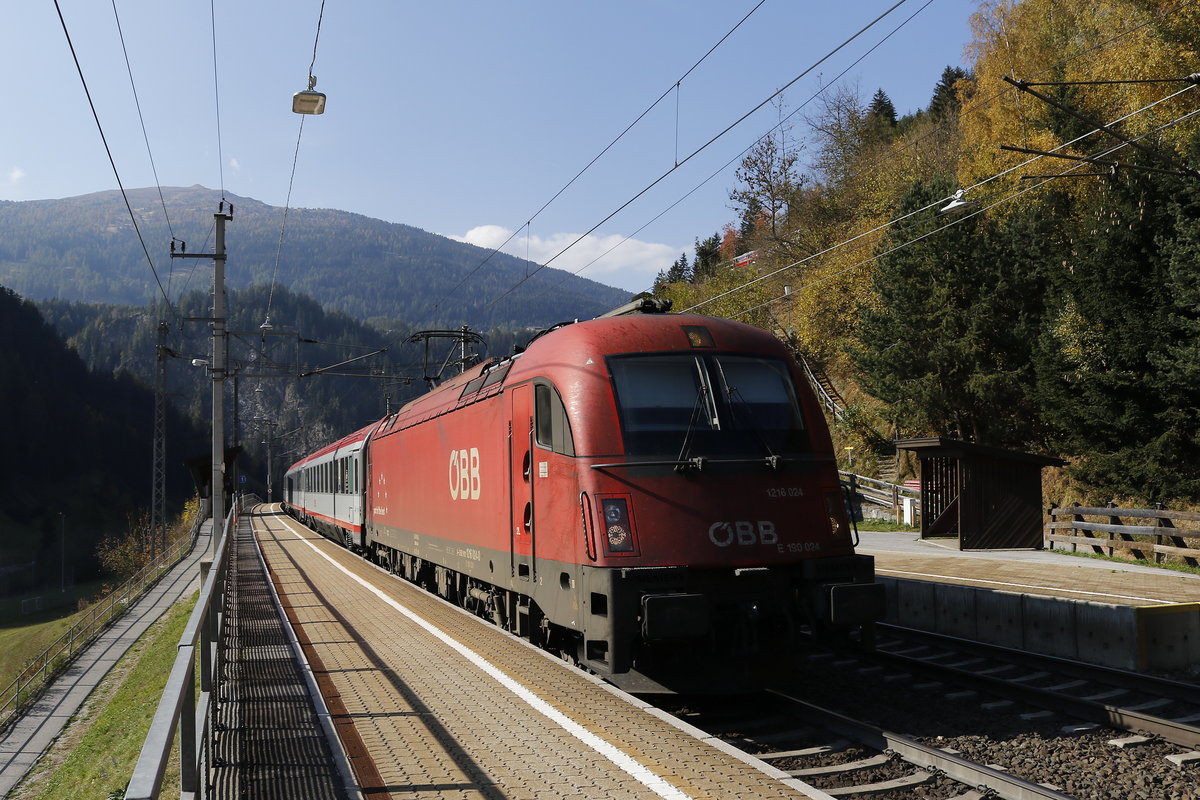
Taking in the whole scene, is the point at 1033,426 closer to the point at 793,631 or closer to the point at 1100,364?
the point at 1100,364

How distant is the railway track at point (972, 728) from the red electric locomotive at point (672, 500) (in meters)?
0.88

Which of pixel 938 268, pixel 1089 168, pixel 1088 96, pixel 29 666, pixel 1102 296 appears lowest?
pixel 29 666

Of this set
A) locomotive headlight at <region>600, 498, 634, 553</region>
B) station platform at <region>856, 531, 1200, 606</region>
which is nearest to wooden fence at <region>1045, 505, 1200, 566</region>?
station platform at <region>856, 531, 1200, 606</region>

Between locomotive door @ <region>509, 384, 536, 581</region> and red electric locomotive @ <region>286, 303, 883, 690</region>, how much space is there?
1.2 inches

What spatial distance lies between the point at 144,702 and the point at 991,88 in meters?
37.1

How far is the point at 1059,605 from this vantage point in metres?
11.5

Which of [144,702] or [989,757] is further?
[144,702]

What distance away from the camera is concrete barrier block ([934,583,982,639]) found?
1289cm

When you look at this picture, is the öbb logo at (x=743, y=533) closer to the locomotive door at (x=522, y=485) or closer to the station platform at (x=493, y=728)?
the station platform at (x=493, y=728)

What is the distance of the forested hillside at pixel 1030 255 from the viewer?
80.7 ft

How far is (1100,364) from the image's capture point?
26.9 m

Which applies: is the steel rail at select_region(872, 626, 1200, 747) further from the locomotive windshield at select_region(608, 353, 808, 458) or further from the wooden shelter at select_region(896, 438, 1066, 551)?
the wooden shelter at select_region(896, 438, 1066, 551)

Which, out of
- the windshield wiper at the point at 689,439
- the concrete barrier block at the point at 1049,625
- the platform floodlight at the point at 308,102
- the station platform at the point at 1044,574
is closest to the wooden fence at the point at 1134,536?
the station platform at the point at 1044,574

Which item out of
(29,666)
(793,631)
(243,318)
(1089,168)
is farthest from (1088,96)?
(243,318)
